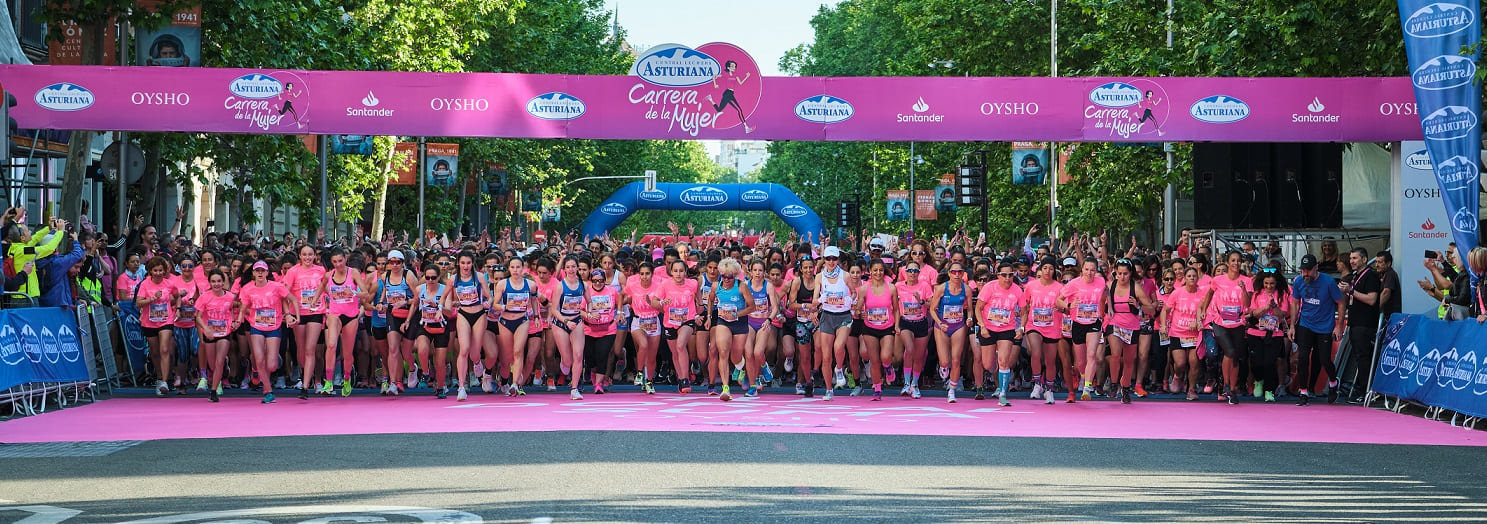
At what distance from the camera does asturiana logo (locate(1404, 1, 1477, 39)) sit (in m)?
17.0

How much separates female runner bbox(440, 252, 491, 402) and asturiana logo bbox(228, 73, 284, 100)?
3705 mm

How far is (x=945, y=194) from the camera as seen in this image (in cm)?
4984

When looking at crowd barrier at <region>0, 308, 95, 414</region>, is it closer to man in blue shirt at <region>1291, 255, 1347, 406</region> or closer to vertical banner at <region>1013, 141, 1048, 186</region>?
man in blue shirt at <region>1291, 255, 1347, 406</region>

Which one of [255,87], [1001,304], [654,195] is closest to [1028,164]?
[1001,304]

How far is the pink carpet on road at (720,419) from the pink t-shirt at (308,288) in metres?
0.93

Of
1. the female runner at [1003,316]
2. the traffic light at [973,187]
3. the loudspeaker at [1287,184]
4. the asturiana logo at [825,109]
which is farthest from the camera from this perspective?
the traffic light at [973,187]

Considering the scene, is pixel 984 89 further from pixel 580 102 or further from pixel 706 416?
pixel 706 416

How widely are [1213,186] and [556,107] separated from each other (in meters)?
11.0

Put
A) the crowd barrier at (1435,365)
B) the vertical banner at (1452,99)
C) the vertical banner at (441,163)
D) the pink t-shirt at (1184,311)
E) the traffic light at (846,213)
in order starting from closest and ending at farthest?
the crowd barrier at (1435,365), the vertical banner at (1452,99), the pink t-shirt at (1184,311), the vertical banner at (441,163), the traffic light at (846,213)

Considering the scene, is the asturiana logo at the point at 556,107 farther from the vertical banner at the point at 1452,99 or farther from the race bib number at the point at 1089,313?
the vertical banner at the point at 1452,99

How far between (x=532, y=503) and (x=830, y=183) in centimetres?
7751

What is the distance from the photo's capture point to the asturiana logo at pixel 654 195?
62.4 m

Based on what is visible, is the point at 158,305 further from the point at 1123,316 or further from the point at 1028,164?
the point at 1028,164

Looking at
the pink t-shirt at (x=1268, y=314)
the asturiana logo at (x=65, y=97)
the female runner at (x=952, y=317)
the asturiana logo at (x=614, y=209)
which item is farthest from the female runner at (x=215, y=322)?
the asturiana logo at (x=614, y=209)
